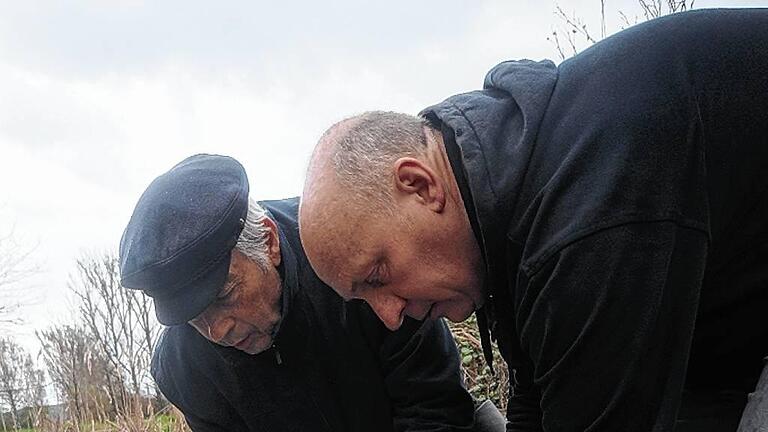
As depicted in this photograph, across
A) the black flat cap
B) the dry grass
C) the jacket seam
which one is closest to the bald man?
the jacket seam

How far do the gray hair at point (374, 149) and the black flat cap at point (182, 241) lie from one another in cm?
72

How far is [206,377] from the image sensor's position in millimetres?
2584

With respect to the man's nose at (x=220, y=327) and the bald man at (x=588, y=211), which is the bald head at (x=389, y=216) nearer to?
the bald man at (x=588, y=211)

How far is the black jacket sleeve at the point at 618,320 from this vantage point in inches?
49.3

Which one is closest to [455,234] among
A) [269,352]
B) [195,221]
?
[195,221]

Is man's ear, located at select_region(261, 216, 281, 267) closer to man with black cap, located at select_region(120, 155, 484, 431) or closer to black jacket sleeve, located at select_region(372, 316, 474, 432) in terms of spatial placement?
man with black cap, located at select_region(120, 155, 484, 431)

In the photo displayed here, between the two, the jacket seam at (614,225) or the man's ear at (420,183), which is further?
the man's ear at (420,183)

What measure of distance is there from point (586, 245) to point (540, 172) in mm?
143

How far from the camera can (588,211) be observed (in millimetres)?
1259

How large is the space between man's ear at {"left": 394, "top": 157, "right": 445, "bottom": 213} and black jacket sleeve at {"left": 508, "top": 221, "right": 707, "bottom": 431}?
0.66ft

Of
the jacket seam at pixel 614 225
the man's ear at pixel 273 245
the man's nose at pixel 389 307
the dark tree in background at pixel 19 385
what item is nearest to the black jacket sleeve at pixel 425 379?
the man's ear at pixel 273 245

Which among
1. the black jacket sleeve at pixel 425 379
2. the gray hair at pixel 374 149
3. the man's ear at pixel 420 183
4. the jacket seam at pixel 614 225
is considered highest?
the gray hair at pixel 374 149

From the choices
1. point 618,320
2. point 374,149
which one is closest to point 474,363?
point 374,149

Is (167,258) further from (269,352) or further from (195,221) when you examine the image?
(269,352)
